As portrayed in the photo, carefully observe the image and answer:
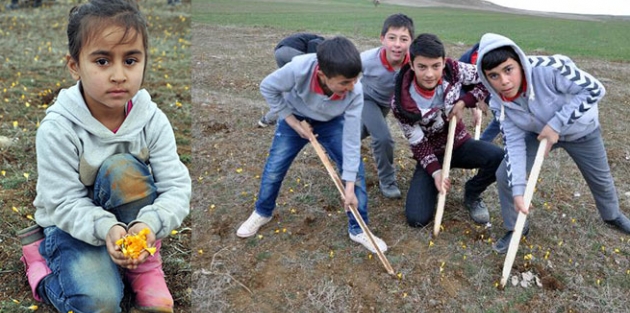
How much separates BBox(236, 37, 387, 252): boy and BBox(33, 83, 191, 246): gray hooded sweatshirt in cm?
89

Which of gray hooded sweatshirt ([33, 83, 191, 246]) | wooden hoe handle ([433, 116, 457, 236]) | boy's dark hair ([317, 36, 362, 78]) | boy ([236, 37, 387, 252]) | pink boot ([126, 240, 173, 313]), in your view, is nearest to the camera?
gray hooded sweatshirt ([33, 83, 191, 246])

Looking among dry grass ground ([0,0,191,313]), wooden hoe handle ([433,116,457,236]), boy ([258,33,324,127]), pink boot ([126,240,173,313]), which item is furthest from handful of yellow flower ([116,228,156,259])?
boy ([258,33,324,127])

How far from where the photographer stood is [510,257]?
2.77 m

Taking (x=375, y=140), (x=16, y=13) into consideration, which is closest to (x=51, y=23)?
(x=16, y=13)

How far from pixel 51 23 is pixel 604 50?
539 inches

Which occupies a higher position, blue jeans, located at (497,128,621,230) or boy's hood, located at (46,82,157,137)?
boy's hood, located at (46,82,157,137)

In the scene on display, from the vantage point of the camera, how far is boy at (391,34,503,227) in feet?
10.6

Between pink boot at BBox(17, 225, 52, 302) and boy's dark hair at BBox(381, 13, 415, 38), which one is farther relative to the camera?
boy's dark hair at BBox(381, 13, 415, 38)

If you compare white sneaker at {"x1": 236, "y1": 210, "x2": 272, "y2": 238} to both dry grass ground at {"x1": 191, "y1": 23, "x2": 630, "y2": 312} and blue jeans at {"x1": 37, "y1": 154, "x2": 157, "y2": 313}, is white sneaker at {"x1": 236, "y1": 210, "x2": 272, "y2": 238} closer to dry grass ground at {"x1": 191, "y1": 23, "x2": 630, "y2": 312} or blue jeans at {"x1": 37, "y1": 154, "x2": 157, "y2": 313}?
dry grass ground at {"x1": 191, "y1": 23, "x2": 630, "y2": 312}

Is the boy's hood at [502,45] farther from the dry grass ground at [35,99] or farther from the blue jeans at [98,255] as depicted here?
the dry grass ground at [35,99]

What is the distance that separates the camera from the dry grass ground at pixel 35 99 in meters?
2.69

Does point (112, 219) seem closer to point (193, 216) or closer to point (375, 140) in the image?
point (193, 216)

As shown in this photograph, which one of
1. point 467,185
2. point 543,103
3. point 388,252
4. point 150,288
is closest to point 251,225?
point 388,252

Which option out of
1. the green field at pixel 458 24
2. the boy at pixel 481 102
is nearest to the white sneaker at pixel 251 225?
the boy at pixel 481 102
